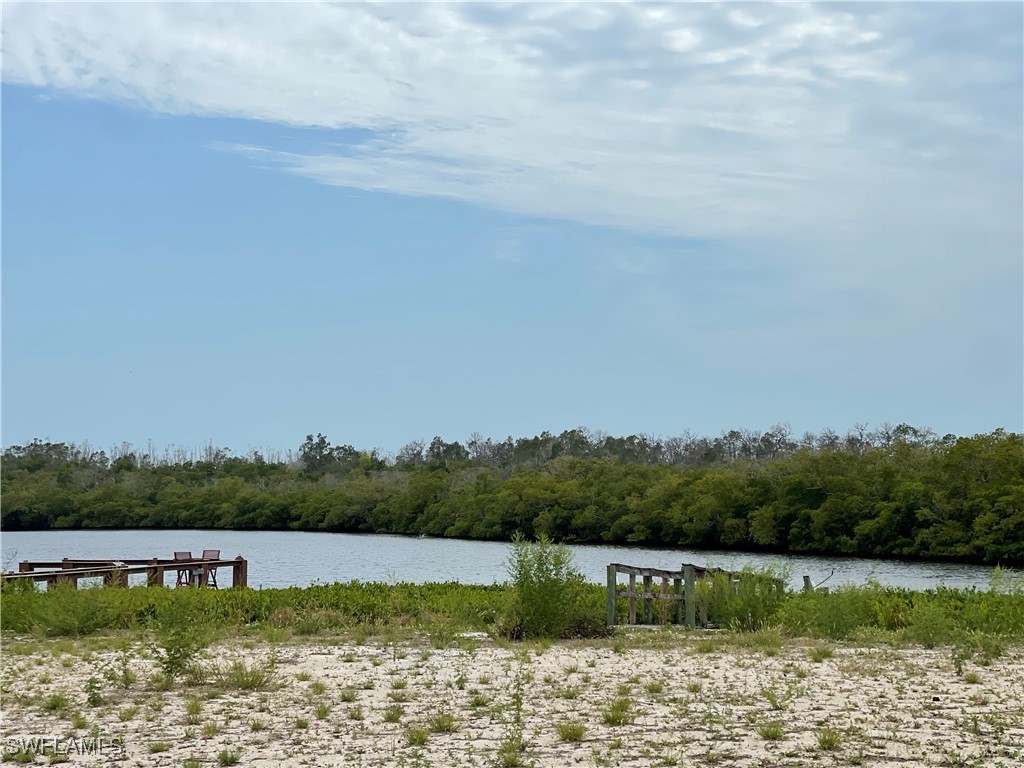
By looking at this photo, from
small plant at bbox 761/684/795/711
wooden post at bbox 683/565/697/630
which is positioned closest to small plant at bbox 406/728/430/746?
small plant at bbox 761/684/795/711

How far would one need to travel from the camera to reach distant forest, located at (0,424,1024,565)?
55219mm

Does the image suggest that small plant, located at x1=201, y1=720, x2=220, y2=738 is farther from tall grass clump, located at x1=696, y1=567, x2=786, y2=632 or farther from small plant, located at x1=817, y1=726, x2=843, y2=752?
tall grass clump, located at x1=696, y1=567, x2=786, y2=632

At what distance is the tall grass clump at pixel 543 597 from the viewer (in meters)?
15.3

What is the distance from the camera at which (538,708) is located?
31.7 ft

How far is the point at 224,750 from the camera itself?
802 centimetres

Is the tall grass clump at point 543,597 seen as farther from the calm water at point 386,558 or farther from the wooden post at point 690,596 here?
the calm water at point 386,558

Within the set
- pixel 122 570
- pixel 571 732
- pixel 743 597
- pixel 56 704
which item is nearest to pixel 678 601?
pixel 743 597

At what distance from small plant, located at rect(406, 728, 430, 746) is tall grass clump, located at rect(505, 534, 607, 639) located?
6776 mm

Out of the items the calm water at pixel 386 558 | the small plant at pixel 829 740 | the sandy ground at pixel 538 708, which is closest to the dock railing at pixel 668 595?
the calm water at pixel 386 558

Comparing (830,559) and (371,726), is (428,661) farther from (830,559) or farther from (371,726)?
(830,559)

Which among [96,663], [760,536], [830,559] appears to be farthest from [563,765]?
[760,536]

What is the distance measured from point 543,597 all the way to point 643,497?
191ft

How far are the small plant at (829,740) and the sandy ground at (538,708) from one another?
13 millimetres

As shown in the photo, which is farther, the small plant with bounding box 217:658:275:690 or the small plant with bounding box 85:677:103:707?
the small plant with bounding box 217:658:275:690
